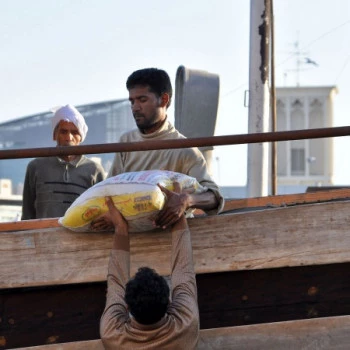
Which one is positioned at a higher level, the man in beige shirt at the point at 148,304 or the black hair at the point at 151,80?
the black hair at the point at 151,80

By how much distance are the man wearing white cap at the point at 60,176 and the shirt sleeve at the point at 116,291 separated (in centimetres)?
144

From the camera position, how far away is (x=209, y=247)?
14.0 feet

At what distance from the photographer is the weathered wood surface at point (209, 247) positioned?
166 inches

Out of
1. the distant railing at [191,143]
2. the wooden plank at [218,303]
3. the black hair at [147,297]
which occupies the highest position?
the distant railing at [191,143]

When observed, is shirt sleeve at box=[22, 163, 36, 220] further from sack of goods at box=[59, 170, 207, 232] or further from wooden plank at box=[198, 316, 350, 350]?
wooden plank at box=[198, 316, 350, 350]

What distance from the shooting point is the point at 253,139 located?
13.9 ft

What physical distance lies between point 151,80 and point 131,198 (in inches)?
33.2

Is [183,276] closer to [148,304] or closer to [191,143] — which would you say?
[148,304]

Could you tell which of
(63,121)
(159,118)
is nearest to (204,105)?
(63,121)

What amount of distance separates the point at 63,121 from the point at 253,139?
5.48 feet

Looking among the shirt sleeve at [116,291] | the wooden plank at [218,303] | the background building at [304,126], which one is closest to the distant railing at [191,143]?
the shirt sleeve at [116,291]

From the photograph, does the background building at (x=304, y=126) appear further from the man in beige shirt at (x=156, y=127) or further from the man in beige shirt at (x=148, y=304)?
the man in beige shirt at (x=148, y=304)

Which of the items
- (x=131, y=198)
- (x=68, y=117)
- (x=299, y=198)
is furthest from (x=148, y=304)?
(x=68, y=117)

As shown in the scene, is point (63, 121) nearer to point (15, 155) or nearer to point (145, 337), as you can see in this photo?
point (15, 155)
